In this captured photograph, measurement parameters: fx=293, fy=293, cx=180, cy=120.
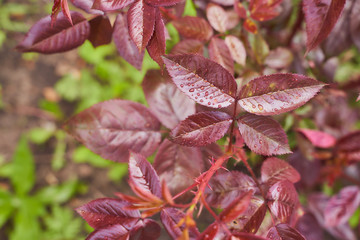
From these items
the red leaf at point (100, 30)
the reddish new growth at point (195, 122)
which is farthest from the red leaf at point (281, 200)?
the red leaf at point (100, 30)

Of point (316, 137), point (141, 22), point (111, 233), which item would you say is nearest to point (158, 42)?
point (141, 22)

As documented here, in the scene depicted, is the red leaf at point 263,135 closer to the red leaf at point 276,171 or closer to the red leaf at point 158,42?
the red leaf at point 276,171

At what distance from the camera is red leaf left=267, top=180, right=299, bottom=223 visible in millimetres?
609

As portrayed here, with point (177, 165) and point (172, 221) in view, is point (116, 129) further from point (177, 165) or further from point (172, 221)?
point (172, 221)

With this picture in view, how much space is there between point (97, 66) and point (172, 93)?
144 centimetres

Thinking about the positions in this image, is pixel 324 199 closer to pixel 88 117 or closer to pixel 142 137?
pixel 142 137

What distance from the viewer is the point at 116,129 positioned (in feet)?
2.47

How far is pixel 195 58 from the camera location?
543 mm

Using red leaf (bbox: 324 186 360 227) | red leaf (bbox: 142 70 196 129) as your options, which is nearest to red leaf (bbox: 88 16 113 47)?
red leaf (bbox: 142 70 196 129)

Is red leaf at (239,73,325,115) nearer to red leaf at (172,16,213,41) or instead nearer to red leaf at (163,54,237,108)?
red leaf at (163,54,237,108)

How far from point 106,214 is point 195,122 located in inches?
10.0

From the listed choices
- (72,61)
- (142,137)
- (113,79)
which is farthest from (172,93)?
(72,61)

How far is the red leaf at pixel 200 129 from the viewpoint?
56 centimetres

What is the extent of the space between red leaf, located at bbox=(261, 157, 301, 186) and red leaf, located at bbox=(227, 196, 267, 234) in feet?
0.24
